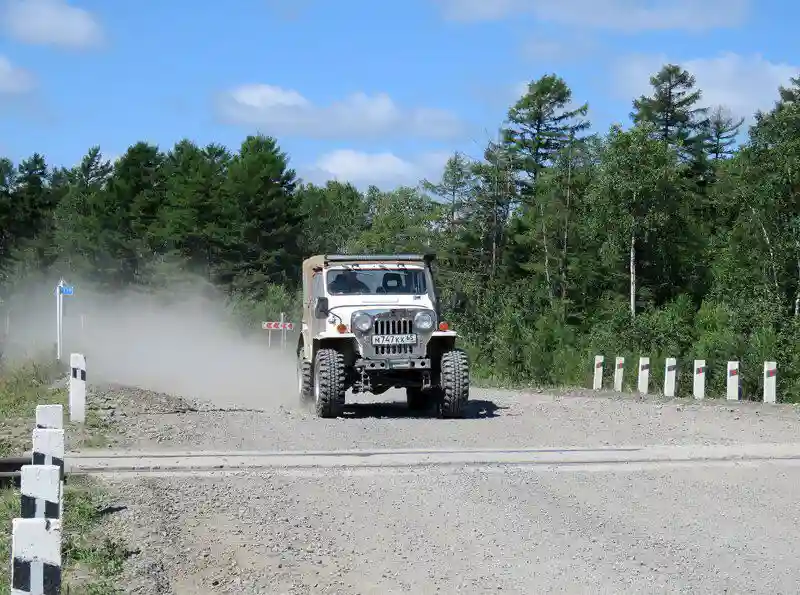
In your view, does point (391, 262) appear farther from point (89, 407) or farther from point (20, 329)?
point (20, 329)

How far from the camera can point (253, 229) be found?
79375 millimetres

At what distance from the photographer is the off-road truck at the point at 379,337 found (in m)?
16.5

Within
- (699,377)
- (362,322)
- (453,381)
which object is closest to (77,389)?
(362,322)

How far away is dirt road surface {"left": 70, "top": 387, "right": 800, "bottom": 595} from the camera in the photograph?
676cm

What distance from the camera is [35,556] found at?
4668mm

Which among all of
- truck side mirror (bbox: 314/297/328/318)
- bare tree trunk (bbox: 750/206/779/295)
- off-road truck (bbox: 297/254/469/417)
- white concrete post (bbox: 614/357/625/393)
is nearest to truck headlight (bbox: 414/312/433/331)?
off-road truck (bbox: 297/254/469/417)

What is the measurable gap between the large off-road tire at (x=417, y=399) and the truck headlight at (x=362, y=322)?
206 centimetres

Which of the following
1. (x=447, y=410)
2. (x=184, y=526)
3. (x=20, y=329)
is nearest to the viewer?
(x=184, y=526)

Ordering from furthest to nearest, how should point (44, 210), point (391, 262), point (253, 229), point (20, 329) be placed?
point (44, 210), point (253, 229), point (20, 329), point (391, 262)

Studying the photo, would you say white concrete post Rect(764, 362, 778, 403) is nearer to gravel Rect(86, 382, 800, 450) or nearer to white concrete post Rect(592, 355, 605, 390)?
gravel Rect(86, 382, 800, 450)

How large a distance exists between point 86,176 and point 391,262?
359ft

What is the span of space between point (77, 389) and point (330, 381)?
143 inches

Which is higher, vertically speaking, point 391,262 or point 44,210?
point 44,210

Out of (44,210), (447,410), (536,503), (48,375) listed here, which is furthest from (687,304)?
(44,210)
